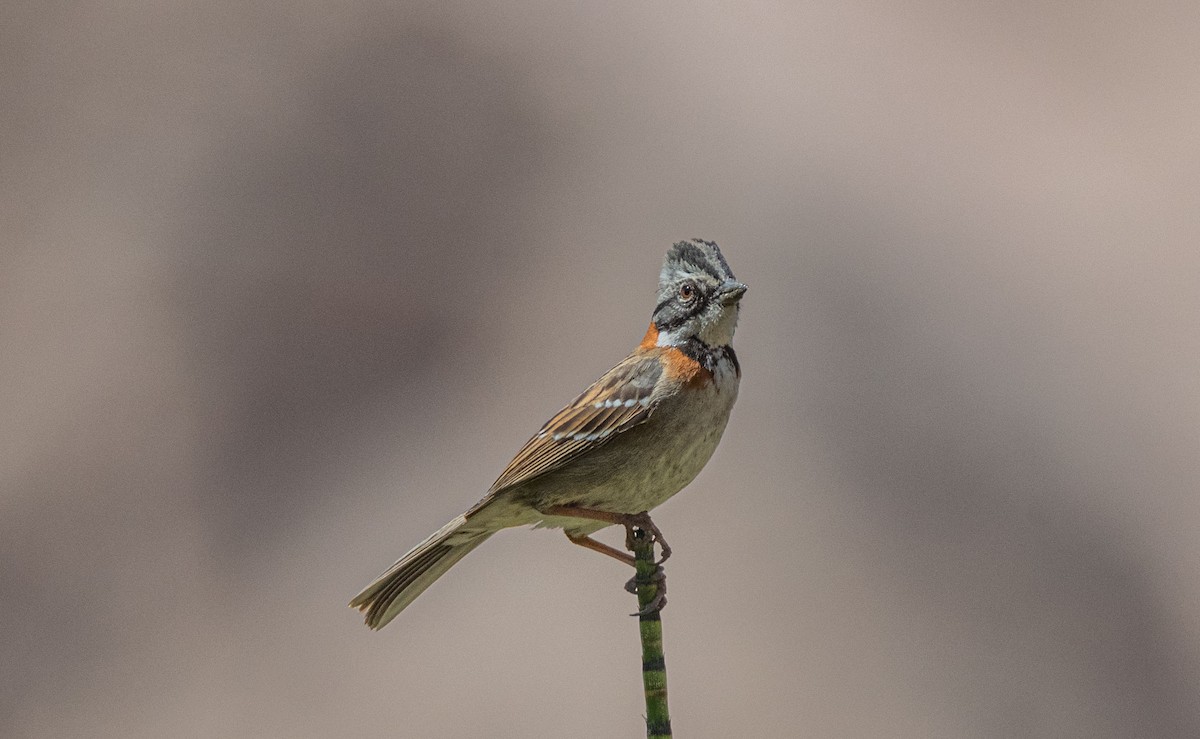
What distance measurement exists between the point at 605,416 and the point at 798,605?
12.2m

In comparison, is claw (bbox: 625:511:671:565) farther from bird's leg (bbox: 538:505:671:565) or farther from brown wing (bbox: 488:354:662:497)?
brown wing (bbox: 488:354:662:497)

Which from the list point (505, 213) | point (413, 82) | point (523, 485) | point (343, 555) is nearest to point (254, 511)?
point (343, 555)

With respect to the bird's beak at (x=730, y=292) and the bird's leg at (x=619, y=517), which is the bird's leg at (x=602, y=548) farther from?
the bird's beak at (x=730, y=292)

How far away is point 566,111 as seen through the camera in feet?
77.4

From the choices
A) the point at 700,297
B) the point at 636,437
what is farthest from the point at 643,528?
the point at 700,297

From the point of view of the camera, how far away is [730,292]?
21.1 feet

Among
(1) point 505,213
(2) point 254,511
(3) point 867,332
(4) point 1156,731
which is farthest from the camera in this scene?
(1) point 505,213

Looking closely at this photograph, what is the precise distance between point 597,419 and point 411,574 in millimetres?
1389

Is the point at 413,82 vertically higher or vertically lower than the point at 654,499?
higher

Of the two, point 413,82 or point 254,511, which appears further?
point 413,82

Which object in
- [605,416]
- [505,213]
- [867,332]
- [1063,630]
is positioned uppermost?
[505,213]

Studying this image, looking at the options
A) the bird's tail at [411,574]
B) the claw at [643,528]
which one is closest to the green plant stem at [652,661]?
the claw at [643,528]

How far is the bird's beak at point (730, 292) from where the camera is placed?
6.42 m

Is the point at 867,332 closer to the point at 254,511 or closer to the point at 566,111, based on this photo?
the point at 566,111
